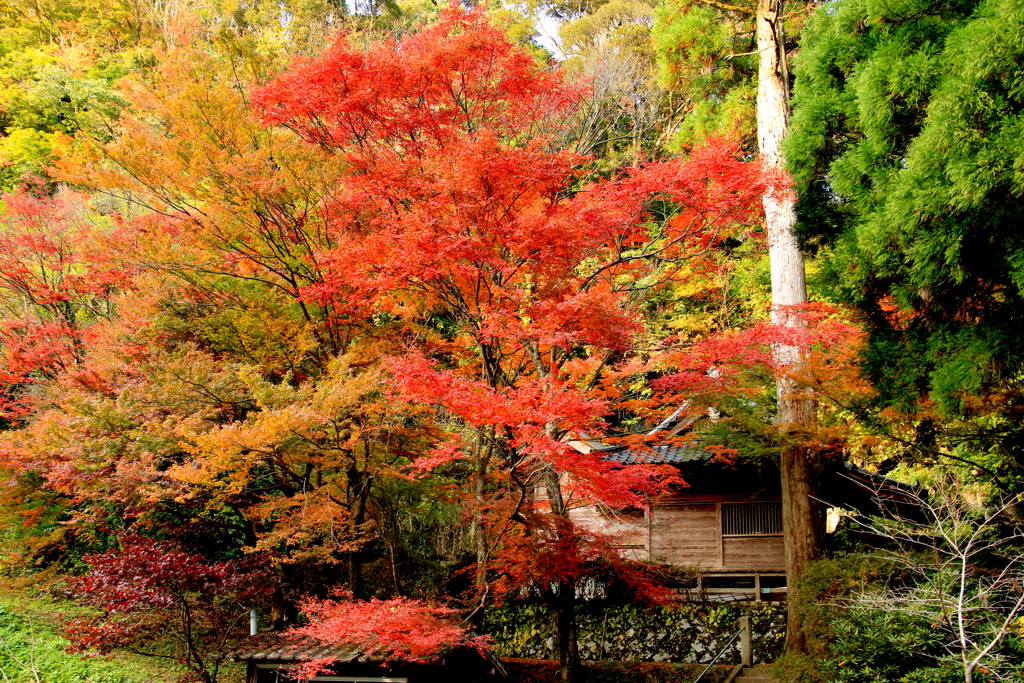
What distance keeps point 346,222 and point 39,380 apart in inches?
281

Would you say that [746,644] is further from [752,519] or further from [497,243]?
[497,243]

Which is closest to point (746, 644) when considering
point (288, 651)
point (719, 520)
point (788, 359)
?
point (719, 520)

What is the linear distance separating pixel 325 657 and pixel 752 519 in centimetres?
873

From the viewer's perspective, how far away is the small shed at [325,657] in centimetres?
891

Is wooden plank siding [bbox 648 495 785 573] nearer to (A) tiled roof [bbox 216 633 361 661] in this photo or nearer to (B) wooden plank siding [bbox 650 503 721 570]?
(B) wooden plank siding [bbox 650 503 721 570]

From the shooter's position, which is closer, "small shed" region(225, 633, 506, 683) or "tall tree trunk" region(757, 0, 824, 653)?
"small shed" region(225, 633, 506, 683)

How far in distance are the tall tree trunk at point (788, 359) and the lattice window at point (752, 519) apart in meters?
3.27

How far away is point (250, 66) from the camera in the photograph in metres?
11.6

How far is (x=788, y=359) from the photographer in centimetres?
1033

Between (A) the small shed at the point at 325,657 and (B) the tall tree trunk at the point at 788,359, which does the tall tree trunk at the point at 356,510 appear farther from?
(B) the tall tree trunk at the point at 788,359

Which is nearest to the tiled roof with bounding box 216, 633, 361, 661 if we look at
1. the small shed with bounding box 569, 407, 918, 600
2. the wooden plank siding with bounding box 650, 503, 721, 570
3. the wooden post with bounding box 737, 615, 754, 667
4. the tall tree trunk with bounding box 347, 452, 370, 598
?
the tall tree trunk with bounding box 347, 452, 370, 598

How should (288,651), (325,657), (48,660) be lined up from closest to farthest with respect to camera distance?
(325,657), (288,651), (48,660)

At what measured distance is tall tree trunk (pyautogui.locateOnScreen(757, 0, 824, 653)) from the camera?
9.68 metres

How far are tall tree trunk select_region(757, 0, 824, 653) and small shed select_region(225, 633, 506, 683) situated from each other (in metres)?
5.17
